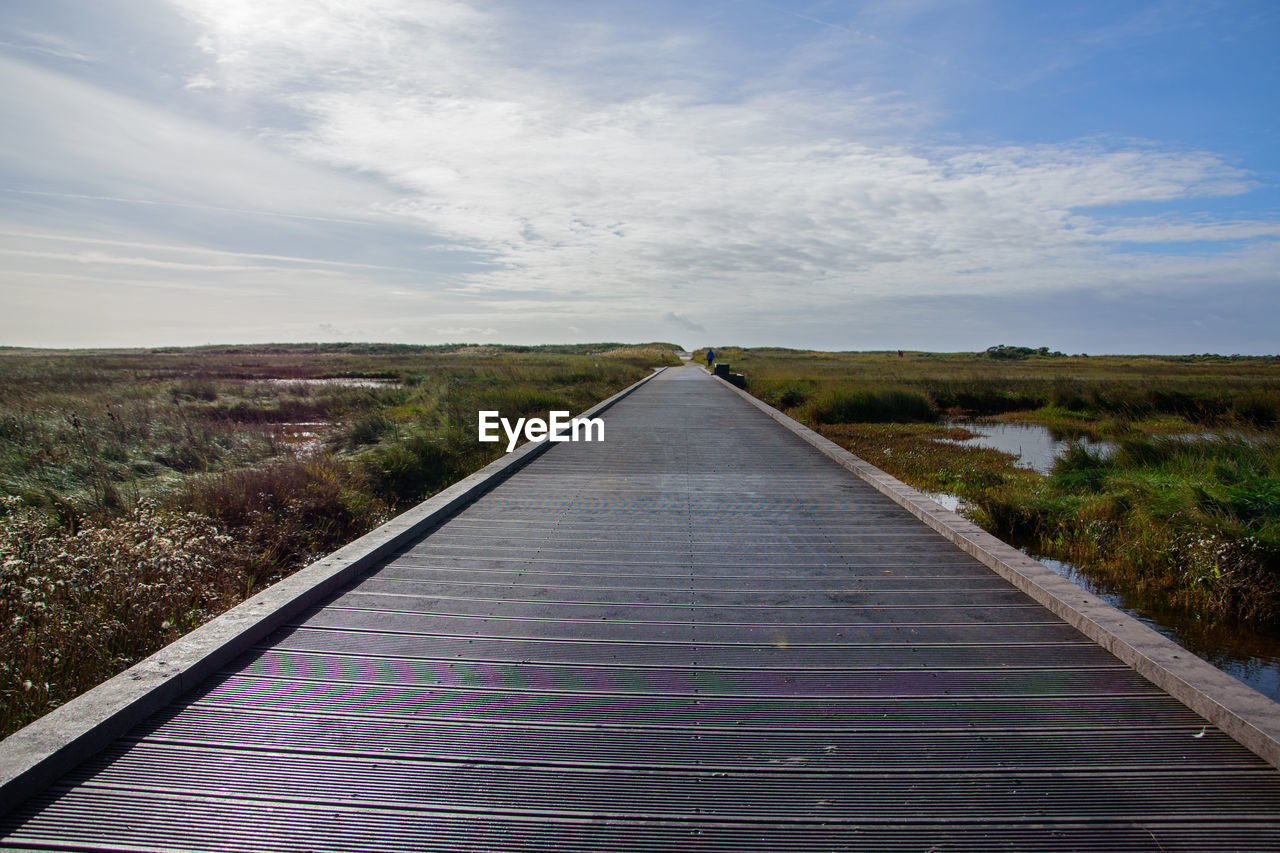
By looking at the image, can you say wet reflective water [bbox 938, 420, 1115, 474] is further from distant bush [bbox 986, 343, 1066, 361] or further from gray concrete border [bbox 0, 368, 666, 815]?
distant bush [bbox 986, 343, 1066, 361]

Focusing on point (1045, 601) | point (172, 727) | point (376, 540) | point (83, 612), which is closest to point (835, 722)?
point (1045, 601)

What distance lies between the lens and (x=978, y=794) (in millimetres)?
2449

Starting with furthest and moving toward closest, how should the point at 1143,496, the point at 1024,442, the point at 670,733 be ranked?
the point at 1024,442
the point at 1143,496
the point at 670,733

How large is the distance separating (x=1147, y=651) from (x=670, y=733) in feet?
7.37

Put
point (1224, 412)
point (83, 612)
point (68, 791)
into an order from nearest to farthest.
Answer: point (68, 791), point (83, 612), point (1224, 412)

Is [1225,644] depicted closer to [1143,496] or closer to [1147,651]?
[1147,651]

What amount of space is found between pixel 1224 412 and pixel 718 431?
14.8 meters

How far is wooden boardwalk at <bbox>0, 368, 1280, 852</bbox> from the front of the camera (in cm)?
229

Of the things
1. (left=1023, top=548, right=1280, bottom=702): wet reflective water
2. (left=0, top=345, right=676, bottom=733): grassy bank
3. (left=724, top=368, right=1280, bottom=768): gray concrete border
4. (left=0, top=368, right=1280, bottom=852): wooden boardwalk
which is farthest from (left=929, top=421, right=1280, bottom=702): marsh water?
(left=0, top=345, right=676, bottom=733): grassy bank

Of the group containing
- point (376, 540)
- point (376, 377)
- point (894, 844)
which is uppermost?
point (376, 377)

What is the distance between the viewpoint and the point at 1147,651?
3.28m

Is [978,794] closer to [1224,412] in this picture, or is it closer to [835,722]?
[835,722]

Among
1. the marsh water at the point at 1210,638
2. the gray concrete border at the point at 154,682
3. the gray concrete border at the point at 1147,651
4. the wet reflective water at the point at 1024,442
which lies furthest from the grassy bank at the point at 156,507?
the wet reflective water at the point at 1024,442

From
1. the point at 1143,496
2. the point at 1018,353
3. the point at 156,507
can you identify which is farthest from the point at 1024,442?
the point at 1018,353
